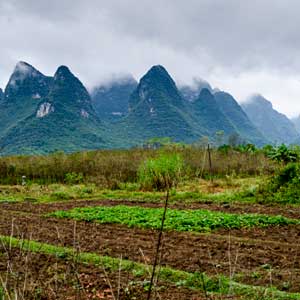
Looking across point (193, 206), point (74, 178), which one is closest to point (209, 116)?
point (74, 178)

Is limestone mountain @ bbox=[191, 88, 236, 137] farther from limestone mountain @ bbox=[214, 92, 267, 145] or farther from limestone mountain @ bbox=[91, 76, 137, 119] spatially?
limestone mountain @ bbox=[91, 76, 137, 119]

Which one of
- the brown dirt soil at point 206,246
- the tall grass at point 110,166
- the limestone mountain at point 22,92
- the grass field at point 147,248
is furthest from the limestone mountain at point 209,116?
the brown dirt soil at point 206,246

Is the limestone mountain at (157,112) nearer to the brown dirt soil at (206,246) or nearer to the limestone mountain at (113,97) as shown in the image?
the limestone mountain at (113,97)

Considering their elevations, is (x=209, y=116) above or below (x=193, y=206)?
above

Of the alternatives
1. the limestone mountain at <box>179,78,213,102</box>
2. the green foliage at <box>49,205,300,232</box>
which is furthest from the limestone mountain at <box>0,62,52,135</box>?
the green foliage at <box>49,205,300,232</box>

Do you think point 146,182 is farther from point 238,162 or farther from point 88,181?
point 238,162

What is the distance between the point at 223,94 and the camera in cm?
14675

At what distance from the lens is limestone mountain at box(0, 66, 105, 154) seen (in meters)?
70.0

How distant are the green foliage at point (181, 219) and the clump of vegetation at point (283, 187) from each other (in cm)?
370

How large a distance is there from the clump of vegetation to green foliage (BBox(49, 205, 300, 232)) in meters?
3.70

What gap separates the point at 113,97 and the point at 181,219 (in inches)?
5128

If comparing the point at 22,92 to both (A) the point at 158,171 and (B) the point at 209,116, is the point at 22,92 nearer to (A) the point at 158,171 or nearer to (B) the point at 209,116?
(B) the point at 209,116

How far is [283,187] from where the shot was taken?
14.2m

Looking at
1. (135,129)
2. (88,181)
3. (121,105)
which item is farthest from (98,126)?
(88,181)
